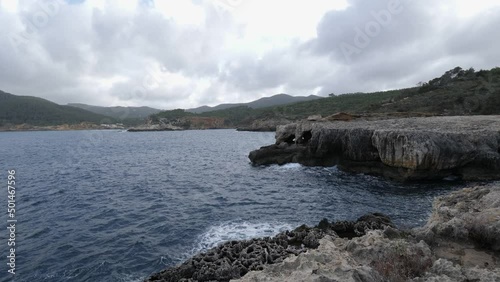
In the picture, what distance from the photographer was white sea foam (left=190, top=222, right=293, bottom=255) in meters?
17.5

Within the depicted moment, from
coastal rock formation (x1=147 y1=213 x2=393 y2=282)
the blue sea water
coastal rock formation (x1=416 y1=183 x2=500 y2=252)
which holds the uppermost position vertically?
coastal rock formation (x1=416 y1=183 x2=500 y2=252)

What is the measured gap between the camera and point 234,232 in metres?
18.8

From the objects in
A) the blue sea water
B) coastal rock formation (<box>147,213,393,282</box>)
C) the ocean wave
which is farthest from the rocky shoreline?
the blue sea water

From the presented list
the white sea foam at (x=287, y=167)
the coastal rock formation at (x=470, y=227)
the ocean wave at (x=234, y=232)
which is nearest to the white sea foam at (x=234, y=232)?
the ocean wave at (x=234, y=232)

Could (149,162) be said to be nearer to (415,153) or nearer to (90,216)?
(90,216)

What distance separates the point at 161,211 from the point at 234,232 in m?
7.71

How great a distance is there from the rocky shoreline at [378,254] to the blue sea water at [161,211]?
3481mm

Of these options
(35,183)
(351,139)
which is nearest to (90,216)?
(35,183)

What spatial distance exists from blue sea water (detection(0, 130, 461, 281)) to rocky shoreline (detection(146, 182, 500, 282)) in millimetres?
3481

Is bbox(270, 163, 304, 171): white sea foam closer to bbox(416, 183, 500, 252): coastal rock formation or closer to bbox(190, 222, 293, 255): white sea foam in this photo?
bbox(190, 222, 293, 255): white sea foam

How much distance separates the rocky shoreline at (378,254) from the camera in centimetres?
798

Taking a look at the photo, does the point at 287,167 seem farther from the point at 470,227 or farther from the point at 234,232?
the point at 470,227

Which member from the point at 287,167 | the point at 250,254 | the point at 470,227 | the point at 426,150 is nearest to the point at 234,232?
the point at 250,254

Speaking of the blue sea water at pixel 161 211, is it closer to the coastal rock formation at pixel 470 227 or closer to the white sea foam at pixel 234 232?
the white sea foam at pixel 234 232
